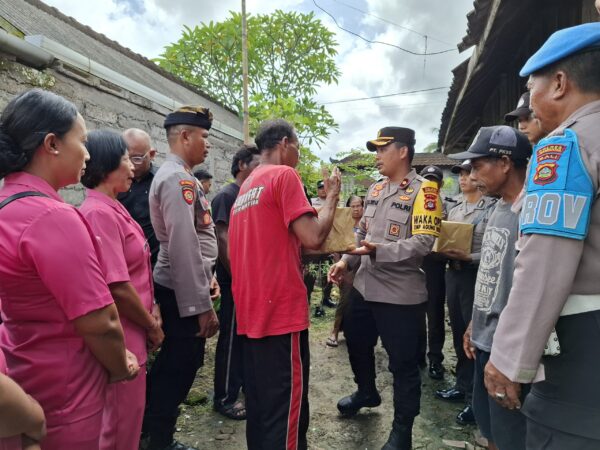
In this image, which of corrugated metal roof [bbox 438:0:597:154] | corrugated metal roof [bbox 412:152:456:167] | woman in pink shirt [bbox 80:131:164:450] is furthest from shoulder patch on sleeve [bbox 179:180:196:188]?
corrugated metal roof [bbox 412:152:456:167]

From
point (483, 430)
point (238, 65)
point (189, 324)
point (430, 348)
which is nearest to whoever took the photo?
point (483, 430)

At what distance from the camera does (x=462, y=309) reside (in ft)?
10.4

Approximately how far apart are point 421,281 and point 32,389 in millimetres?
2229

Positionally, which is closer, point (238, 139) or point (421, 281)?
point (421, 281)

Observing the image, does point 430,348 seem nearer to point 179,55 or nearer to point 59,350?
point 59,350

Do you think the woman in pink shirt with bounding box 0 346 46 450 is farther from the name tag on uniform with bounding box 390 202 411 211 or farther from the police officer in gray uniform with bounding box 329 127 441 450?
the name tag on uniform with bounding box 390 202 411 211


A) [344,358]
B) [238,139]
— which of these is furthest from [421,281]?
[238,139]

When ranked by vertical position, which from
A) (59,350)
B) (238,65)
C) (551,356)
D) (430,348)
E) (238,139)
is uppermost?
(238,65)

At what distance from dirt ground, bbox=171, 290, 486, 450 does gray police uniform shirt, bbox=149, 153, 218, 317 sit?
122cm

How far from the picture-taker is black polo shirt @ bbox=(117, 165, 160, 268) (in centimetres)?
→ 273

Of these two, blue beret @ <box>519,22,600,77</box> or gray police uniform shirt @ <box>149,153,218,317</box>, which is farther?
gray police uniform shirt @ <box>149,153,218,317</box>

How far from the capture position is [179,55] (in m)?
12.7

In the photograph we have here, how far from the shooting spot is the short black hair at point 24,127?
49.1 inches

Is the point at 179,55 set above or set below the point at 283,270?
above
